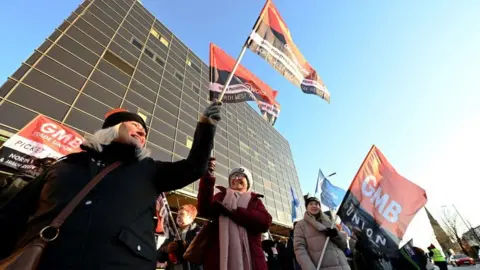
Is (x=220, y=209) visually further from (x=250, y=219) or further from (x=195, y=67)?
(x=195, y=67)

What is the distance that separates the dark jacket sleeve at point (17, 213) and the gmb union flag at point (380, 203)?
3697 millimetres

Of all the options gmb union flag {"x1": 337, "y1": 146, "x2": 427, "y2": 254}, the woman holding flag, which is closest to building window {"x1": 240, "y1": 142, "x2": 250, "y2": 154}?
gmb union flag {"x1": 337, "y1": 146, "x2": 427, "y2": 254}

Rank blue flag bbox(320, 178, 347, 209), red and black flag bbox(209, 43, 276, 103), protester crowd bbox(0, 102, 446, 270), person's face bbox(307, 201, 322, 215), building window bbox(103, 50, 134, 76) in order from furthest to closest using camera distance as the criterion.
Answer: building window bbox(103, 50, 134, 76) → blue flag bbox(320, 178, 347, 209) → red and black flag bbox(209, 43, 276, 103) → person's face bbox(307, 201, 322, 215) → protester crowd bbox(0, 102, 446, 270)

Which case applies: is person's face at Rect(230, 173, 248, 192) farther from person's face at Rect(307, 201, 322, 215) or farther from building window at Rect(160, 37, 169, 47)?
building window at Rect(160, 37, 169, 47)

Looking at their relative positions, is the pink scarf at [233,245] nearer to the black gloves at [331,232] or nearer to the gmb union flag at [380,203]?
the black gloves at [331,232]

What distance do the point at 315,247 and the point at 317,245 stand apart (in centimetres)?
4

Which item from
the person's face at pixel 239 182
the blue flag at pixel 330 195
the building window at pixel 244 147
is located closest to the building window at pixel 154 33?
the building window at pixel 244 147

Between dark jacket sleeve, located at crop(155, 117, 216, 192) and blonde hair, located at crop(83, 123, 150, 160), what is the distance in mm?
142

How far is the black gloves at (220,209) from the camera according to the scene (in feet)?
7.94

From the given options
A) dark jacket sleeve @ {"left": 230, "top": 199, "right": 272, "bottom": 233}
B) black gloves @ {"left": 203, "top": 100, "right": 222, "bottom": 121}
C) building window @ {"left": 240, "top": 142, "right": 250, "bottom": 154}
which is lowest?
dark jacket sleeve @ {"left": 230, "top": 199, "right": 272, "bottom": 233}

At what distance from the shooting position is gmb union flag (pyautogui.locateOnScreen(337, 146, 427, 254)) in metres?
3.74

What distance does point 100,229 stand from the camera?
1.13 metres

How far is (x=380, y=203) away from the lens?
13.4ft

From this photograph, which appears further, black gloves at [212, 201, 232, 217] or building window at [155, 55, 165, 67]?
building window at [155, 55, 165, 67]
